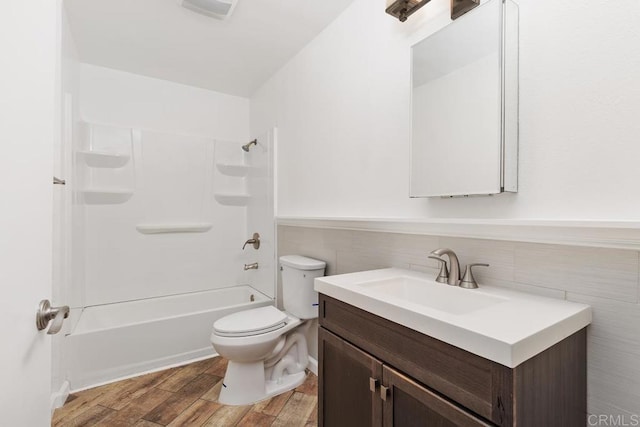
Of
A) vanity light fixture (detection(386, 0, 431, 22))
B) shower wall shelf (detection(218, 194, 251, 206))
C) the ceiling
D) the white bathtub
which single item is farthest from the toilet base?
the ceiling

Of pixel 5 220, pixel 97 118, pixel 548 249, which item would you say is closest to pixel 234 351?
pixel 5 220

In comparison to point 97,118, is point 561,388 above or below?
below

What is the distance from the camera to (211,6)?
1.82 meters

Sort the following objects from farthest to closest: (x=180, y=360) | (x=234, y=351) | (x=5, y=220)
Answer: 1. (x=180, y=360)
2. (x=234, y=351)
3. (x=5, y=220)

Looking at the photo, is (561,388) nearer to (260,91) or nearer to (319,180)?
(319,180)

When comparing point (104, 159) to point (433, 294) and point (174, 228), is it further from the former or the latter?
point (433, 294)

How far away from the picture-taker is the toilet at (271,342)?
1.83 m

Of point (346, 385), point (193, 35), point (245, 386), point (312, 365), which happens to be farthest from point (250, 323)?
point (193, 35)

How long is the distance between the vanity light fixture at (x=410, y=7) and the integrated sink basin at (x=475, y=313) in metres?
1.11

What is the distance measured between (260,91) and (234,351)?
2.40 metres

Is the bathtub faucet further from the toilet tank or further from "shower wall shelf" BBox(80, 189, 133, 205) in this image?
"shower wall shelf" BBox(80, 189, 133, 205)

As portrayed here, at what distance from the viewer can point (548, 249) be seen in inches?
39.8

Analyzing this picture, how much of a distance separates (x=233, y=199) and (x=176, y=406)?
193cm

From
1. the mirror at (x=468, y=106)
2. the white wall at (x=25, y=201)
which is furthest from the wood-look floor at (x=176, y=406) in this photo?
the mirror at (x=468, y=106)
